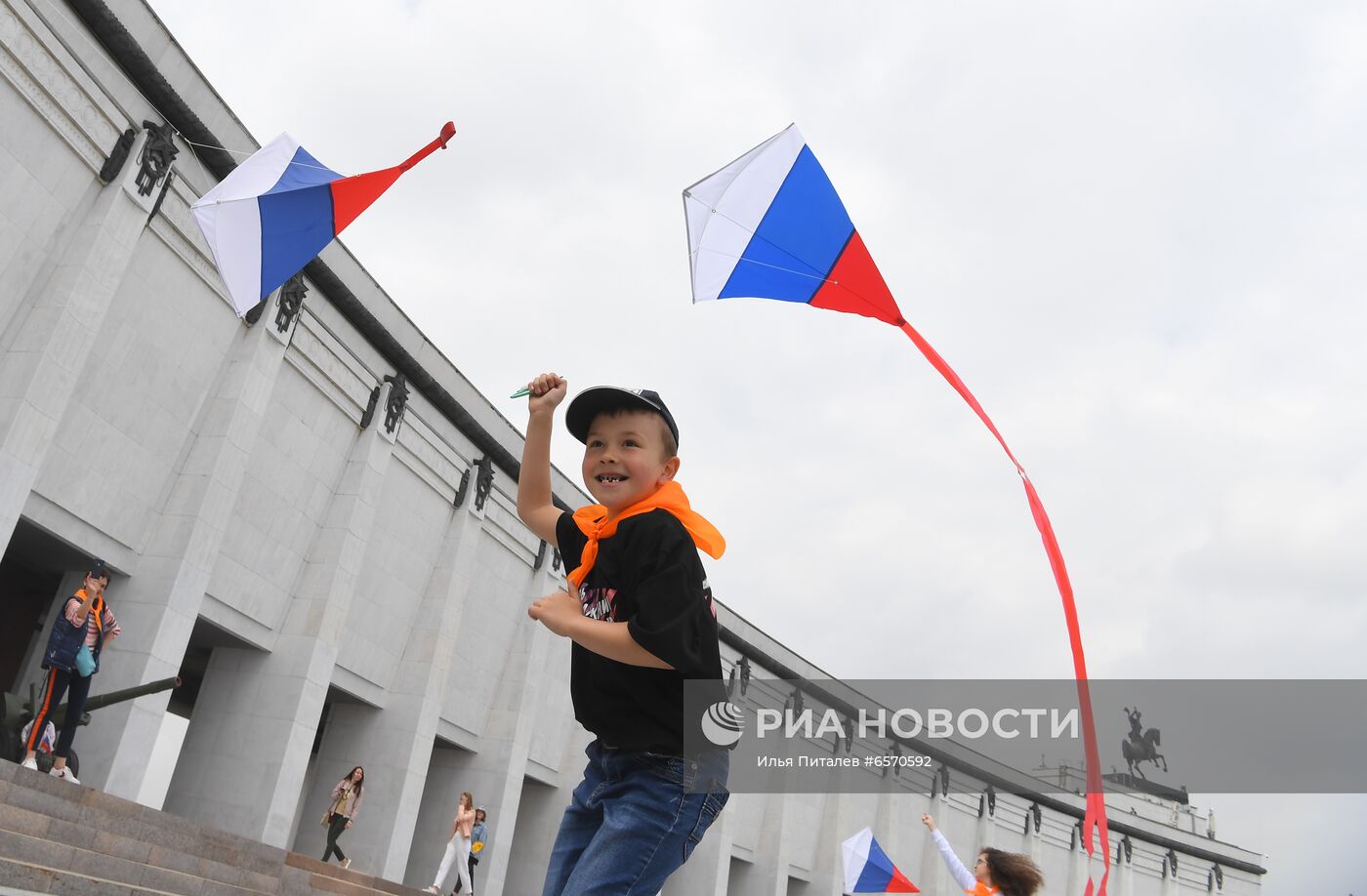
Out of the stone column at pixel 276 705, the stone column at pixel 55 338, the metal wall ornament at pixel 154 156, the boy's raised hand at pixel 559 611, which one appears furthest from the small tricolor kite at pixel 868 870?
the metal wall ornament at pixel 154 156

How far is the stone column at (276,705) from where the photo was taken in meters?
18.1

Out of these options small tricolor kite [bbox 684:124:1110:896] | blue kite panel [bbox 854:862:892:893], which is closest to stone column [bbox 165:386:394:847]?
blue kite panel [bbox 854:862:892:893]

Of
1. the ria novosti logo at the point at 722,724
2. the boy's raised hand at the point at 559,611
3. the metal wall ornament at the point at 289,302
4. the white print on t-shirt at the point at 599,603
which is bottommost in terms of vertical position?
the ria novosti logo at the point at 722,724

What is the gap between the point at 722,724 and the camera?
242cm

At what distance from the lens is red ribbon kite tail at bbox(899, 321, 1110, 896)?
6.22m

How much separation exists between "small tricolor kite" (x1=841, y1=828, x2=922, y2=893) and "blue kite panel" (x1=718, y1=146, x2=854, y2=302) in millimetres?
9351

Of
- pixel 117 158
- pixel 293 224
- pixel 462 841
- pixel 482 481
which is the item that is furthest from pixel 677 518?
pixel 482 481

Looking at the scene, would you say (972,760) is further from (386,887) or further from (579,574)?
(579,574)

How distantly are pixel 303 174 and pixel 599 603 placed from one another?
309 inches

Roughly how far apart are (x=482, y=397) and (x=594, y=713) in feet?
76.6

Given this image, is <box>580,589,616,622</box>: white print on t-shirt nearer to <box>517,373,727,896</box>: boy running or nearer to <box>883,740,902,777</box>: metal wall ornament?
<box>517,373,727,896</box>: boy running

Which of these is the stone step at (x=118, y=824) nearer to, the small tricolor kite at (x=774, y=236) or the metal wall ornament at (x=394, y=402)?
the small tricolor kite at (x=774, y=236)

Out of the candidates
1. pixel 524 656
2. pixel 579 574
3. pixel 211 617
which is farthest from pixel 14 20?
pixel 524 656

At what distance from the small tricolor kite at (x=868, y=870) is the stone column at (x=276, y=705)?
32.1 ft
